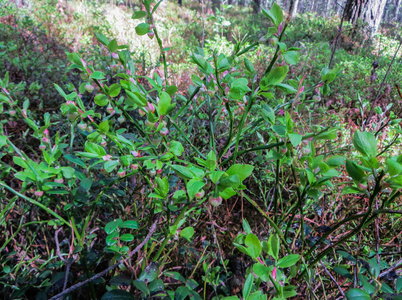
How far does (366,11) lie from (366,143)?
7532mm

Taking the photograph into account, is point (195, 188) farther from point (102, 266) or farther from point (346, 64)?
point (346, 64)

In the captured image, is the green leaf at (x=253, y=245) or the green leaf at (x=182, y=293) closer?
the green leaf at (x=253, y=245)

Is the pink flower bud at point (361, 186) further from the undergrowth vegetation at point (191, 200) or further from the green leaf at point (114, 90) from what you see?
the green leaf at point (114, 90)

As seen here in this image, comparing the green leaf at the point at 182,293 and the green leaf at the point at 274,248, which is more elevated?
the green leaf at the point at 274,248

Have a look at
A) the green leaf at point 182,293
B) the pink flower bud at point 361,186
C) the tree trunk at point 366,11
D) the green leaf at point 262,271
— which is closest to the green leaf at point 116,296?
the green leaf at point 182,293

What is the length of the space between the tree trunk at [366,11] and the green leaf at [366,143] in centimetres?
713

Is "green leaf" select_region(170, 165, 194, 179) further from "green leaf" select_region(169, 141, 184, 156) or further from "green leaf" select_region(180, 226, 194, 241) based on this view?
"green leaf" select_region(180, 226, 194, 241)

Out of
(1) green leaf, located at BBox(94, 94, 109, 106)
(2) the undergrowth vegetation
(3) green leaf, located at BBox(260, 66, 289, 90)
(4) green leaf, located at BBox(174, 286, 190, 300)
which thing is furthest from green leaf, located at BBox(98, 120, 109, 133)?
(4) green leaf, located at BBox(174, 286, 190, 300)

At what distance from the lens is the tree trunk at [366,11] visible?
233 inches

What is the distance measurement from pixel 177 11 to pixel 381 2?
7.56 metres

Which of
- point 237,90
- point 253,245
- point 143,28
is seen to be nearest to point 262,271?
point 253,245

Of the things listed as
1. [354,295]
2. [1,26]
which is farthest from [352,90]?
[1,26]

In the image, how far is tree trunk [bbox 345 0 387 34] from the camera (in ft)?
19.4

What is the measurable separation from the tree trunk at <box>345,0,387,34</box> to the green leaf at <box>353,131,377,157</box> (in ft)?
23.4
